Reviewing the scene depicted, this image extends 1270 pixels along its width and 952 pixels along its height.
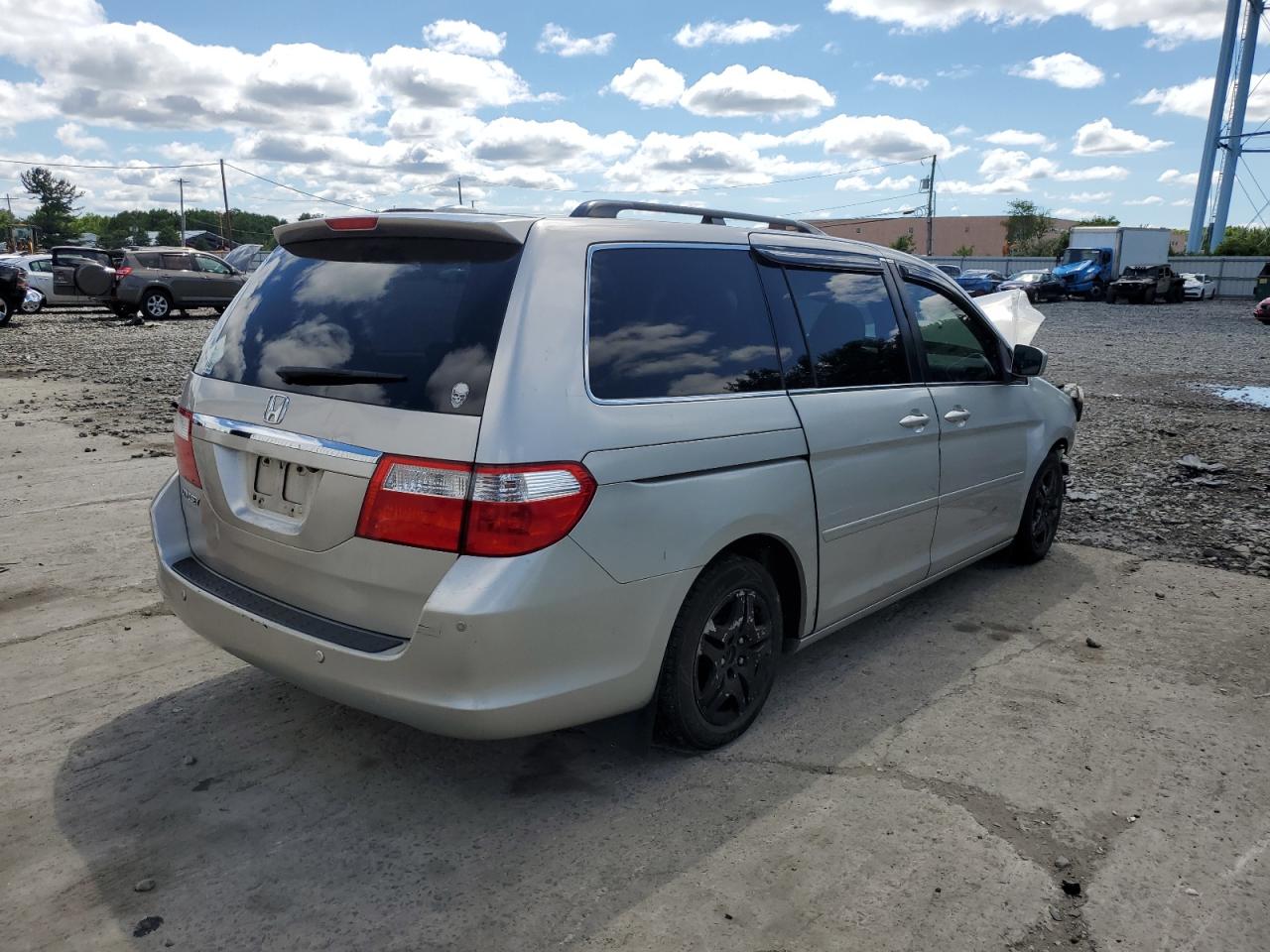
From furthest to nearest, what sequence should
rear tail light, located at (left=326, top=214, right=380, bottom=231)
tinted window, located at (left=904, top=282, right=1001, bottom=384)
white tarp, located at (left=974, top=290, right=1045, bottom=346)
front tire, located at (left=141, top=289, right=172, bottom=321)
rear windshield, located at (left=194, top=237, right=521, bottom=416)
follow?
front tire, located at (left=141, top=289, right=172, bottom=321) → white tarp, located at (left=974, top=290, right=1045, bottom=346) → tinted window, located at (left=904, top=282, right=1001, bottom=384) → rear tail light, located at (left=326, top=214, right=380, bottom=231) → rear windshield, located at (left=194, top=237, right=521, bottom=416)

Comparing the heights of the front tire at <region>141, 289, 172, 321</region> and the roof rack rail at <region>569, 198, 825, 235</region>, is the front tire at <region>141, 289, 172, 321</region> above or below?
below

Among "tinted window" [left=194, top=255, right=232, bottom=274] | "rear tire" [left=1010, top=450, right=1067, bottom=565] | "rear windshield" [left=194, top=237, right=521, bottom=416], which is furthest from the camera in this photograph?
"tinted window" [left=194, top=255, right=232, bottom=274]

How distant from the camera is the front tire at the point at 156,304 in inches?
947

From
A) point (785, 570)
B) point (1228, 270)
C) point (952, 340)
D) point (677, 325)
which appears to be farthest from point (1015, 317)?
point (1228, 270)

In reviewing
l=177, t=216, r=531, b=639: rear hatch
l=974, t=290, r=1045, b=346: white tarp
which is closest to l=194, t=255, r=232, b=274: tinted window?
l=974, t=290, r=1045, b=346: white tarp

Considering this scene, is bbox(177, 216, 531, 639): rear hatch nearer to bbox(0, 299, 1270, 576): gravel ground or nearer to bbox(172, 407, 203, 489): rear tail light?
bbox(172, 407, 203, 489): rear tail light

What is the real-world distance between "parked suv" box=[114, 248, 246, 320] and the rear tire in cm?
2263

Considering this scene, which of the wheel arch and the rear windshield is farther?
the wheel arch

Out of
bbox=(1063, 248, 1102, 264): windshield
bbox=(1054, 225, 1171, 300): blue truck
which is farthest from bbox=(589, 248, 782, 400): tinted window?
bbox=(1063, 248, 1102, 264): windshield

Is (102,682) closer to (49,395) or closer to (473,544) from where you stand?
(473,544)

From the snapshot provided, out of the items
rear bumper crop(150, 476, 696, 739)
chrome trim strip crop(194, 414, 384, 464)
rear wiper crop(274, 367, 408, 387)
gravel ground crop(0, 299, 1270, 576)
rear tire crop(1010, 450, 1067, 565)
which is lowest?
gravel ground crop(0, 299, 1270, 576)

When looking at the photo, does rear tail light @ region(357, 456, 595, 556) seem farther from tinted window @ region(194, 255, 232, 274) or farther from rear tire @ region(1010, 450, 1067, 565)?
tinted window @ region(194, 255, 232, 274)

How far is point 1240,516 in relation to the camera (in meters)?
6.82

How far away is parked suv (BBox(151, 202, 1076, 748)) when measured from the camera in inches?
110
